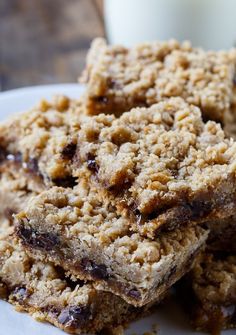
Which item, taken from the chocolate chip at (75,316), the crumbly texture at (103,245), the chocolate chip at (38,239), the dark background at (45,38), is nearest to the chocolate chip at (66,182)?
the crumbly texture at (103,245)

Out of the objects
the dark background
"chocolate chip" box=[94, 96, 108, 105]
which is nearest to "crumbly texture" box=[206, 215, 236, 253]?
"chocolate chip" box=[94, 96, 108, 105]

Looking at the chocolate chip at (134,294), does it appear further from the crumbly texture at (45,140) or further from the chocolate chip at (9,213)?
the chocolate chip at (9,213)

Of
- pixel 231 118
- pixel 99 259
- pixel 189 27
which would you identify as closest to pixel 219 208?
pixel 99 259

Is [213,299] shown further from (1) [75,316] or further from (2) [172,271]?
(1) [75,316]

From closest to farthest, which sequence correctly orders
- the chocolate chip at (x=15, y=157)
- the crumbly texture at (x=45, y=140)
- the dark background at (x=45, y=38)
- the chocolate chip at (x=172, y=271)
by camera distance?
the chocolate chip at (x=172, y=271) < the crumbly texture at (x=45, y=140) < the chocolate chip at (x=15, y=157) < the dark background at (x=45, y=38)

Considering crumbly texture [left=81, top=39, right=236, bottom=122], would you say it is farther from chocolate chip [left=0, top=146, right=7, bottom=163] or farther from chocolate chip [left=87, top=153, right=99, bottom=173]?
chocolate chip [left=87, top=153, right=99, bottom=173]

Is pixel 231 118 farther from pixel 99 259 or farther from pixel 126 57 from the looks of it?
pixel 99 259
